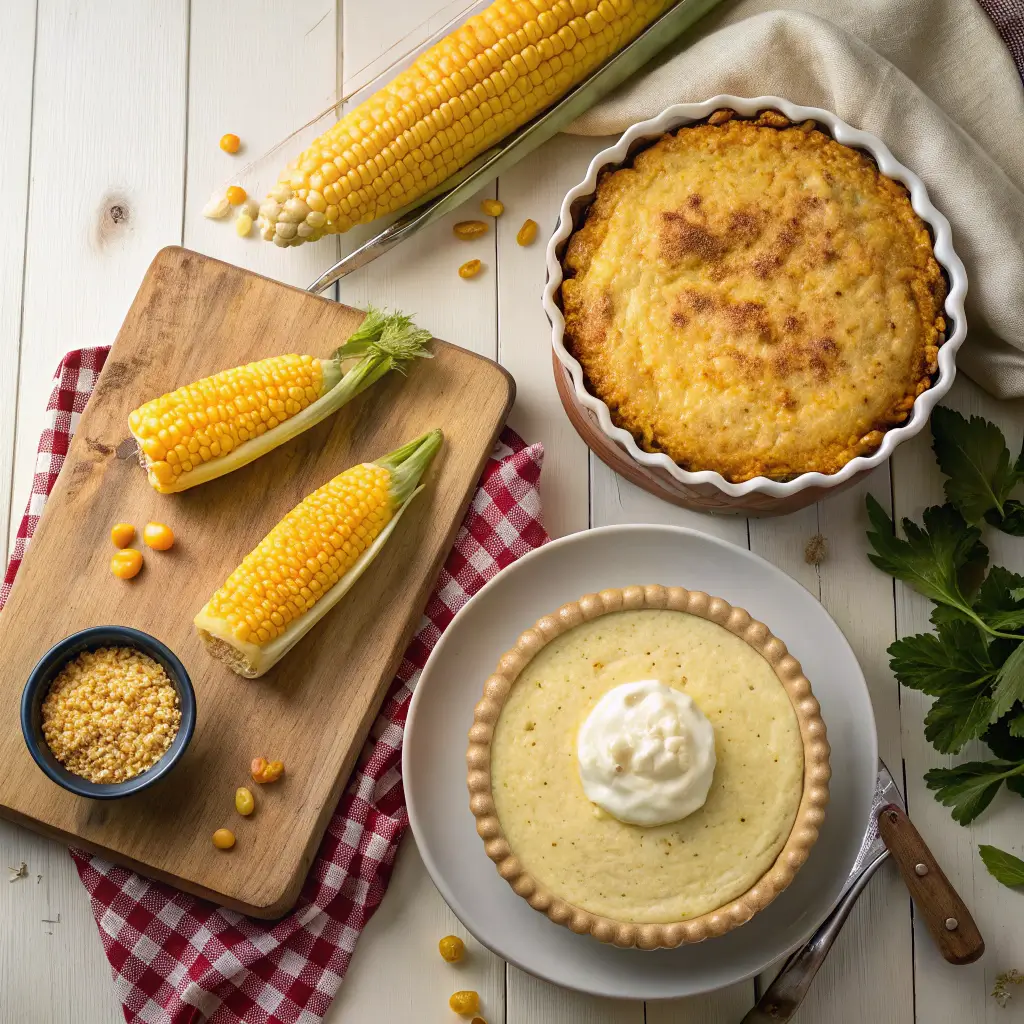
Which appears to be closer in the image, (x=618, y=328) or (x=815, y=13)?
(x=618, y=328)

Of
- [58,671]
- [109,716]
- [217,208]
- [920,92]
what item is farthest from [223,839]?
[920,92]

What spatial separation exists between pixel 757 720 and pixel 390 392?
1249 millimetres

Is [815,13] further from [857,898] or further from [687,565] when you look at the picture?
[857,898]

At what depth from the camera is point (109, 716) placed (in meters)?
2.52

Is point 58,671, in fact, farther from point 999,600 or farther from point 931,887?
point 999,600

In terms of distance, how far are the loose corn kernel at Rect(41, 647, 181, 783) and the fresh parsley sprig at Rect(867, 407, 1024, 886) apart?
1837 mm

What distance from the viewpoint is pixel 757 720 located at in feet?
7.96

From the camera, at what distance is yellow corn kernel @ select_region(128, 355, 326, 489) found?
102 inches

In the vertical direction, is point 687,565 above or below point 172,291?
below

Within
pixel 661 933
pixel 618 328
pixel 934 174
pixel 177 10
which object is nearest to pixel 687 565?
pixel 618 328

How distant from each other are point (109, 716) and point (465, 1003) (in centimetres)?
116

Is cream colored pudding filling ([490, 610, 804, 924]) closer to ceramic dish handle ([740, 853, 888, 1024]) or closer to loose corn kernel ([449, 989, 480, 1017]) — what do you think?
ceramic dish handle ([740, 853, 888, 1024])

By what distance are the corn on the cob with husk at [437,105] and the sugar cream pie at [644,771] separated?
1.21 m

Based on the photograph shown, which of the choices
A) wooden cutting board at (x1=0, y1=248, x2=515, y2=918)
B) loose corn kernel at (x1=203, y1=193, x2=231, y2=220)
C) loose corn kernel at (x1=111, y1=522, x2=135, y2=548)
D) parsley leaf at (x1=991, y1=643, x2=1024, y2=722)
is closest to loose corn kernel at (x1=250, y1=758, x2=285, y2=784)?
wooden cutting board at (x1=0, y1=248, x2=515, y2=918)
